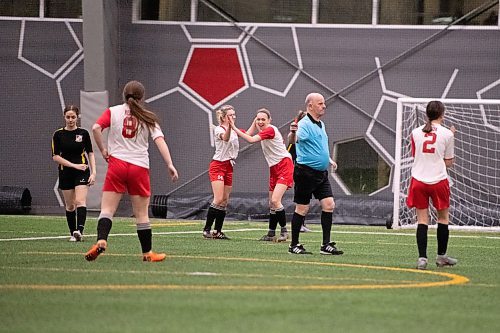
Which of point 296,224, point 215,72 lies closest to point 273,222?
point 296,224

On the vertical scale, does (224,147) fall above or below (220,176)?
above

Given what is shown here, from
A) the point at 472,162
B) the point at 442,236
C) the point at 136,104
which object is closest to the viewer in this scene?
the point at 136,104

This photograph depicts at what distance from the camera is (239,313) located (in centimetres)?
718

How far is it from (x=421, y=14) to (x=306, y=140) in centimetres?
1371

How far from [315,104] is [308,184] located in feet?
3.21

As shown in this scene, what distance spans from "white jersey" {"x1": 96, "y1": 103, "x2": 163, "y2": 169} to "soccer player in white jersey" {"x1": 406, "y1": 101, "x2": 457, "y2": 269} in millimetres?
2757

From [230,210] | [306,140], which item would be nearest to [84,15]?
[230,210]

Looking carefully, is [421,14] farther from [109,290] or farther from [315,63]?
[109,290]

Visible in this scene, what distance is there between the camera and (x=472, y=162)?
2488cm

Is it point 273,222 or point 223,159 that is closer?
point 273,222

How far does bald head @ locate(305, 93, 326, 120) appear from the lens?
1302 centimetres

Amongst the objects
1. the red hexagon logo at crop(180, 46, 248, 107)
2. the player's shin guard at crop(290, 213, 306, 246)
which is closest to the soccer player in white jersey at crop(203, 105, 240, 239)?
the player's shin guard at crop(290, 213, 306, 246)

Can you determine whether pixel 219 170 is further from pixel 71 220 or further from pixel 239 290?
pixel 239 290

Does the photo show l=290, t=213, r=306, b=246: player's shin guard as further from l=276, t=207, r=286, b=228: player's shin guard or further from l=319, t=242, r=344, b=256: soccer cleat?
l=276, t=207, r=286, b=228: player's shin guard
